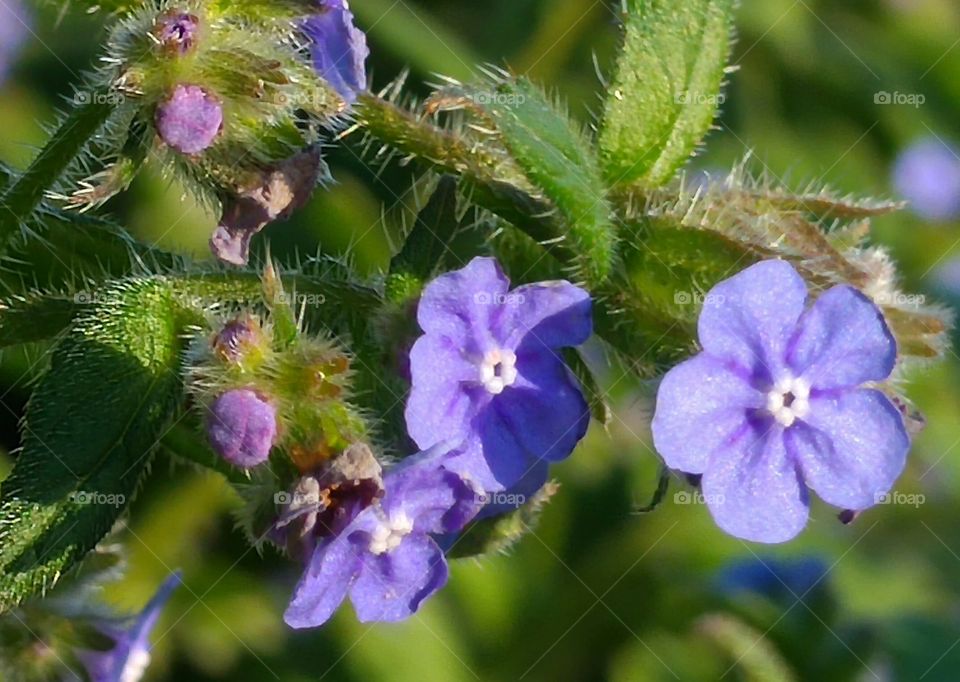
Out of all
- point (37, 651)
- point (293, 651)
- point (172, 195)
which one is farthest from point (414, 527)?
point (172, 195)

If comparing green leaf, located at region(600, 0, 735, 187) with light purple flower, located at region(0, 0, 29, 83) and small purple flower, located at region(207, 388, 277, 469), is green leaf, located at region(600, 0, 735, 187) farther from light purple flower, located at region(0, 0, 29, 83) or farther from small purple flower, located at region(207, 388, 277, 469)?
light purple flower, located at region(0, 0, 29, 83)

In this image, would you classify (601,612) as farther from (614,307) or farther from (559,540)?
(614,307)
